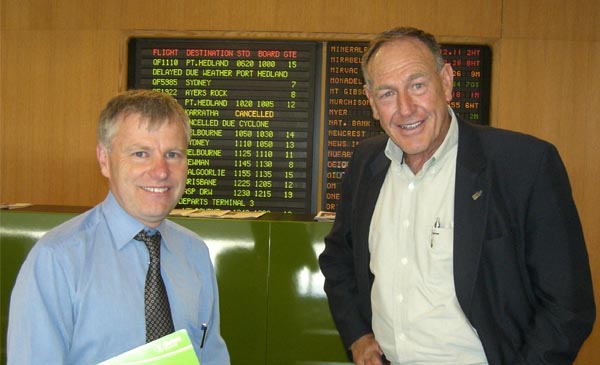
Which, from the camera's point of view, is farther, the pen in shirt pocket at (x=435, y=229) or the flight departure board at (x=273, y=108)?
the flight departure board at (x=273, y=108)

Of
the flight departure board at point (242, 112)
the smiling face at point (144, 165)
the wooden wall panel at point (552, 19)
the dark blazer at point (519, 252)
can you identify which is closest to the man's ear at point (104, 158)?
the smiling face at point (144, 165)

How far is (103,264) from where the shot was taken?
1.32m

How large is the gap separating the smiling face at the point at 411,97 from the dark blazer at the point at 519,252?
0.10 metres

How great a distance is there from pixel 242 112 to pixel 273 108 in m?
0.23

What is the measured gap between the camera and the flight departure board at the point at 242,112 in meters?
4.22

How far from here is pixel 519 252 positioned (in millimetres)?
1462

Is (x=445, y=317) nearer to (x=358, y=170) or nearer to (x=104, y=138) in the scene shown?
(x=358, y=170)

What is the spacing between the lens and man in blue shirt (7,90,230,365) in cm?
120

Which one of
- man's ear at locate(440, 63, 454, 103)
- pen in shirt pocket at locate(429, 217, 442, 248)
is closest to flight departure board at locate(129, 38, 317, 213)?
man's ear at locate(440, 63, 454, 103)

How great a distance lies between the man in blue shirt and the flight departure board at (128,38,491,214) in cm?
274

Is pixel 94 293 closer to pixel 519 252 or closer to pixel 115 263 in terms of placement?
pixel 115 263

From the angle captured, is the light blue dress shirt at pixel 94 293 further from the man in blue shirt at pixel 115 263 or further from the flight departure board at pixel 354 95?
the flight departure board at pixel 354 95

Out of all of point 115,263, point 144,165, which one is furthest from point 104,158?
point 115,263

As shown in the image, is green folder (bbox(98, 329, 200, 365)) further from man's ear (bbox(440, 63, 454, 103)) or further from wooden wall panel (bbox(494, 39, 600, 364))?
wooden wall panel (bbox(494, 39, 600, 364))
